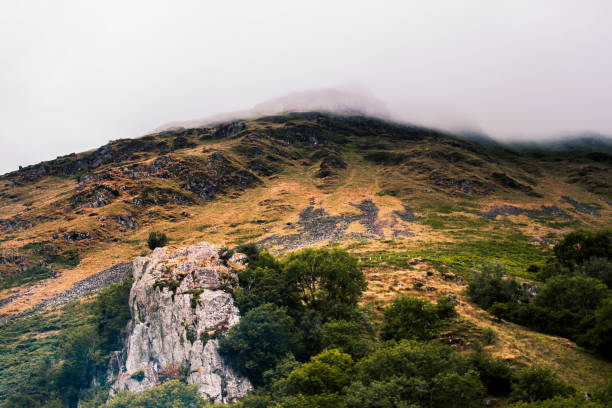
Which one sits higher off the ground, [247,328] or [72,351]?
[247,328]

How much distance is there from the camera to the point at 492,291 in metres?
47.5

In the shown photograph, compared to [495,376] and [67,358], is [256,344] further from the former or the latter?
[67,358]

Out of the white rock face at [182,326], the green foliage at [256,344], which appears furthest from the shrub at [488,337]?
the white rock face at [182,326]

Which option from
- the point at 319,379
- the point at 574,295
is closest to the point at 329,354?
the point at 319,379

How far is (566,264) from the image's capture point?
192ft

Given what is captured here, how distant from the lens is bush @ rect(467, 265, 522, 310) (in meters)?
46.7

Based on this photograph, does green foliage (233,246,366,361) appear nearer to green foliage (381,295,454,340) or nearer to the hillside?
green foliage (381,295,454,340)

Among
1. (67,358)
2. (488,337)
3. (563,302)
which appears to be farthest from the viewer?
(67,358)

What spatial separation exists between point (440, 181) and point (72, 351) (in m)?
162

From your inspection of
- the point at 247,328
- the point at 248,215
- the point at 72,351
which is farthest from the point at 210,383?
the point at 248,215

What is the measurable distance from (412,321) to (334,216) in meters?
79.3

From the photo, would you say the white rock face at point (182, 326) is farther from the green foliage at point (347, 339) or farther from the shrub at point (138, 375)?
the green foliage at point (347, 339)

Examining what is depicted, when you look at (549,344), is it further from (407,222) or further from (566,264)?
(407,222)

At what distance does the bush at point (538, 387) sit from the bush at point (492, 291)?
22903 millimetres
